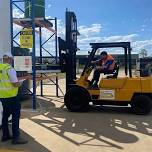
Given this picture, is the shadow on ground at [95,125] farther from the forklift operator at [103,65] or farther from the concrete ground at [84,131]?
the forklift operator at [103,65]

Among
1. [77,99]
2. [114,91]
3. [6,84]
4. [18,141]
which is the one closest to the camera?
[6,84]

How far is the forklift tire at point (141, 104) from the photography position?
10992 mm

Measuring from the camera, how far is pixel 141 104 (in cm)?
1105

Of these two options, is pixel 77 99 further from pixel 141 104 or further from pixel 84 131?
pixel 84 131

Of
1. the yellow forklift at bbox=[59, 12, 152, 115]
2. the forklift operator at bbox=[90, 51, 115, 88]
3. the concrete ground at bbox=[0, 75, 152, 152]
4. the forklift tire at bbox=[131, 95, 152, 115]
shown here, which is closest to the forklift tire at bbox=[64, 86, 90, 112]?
the yellow forklift at bbox=[59, 12, 152, 115]

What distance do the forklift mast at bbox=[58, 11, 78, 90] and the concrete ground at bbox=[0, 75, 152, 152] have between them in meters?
1.24

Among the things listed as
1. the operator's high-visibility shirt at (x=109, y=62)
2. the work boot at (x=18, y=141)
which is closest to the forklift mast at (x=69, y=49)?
the operator's high-visibility shirt at (x=109, y=62)

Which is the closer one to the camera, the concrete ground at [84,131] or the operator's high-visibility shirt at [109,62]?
the concrete ground at [84,131]

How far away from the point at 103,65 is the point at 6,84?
4579 mm

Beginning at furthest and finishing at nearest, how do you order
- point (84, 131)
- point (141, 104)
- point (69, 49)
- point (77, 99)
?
point (69, 49) → point (77, 99) → point (141, 104) → point (84, 131)

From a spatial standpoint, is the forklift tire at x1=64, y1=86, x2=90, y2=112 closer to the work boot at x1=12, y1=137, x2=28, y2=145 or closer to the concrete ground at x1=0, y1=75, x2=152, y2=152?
the concrete ground at x1=0, y1=75, x2=152, y2=152

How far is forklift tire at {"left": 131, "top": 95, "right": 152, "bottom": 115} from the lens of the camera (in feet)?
Answer: 36.1

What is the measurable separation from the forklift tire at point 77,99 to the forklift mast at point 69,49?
2.28ft

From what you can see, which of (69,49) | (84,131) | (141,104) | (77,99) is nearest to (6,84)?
(84,131)
